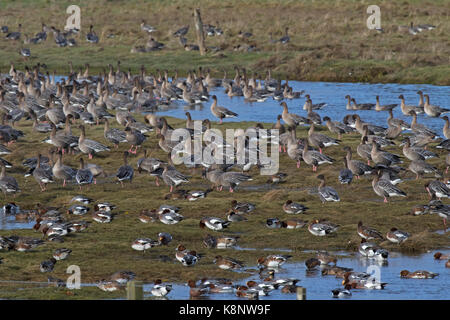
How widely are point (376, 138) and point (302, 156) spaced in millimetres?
3557

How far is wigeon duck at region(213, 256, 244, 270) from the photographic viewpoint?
18.4 metres

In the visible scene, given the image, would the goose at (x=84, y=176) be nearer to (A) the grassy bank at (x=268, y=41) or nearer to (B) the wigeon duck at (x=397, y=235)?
(B) the wigeon duck at (x=397, y=235)

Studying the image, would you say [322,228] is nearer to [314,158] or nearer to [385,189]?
[385,189]

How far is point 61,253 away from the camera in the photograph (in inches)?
741

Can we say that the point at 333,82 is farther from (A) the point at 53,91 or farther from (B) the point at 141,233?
(B) the point at 141,233

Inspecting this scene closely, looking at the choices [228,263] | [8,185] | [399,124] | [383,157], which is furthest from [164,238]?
[399,124]

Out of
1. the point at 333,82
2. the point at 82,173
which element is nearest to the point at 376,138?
the point at 82,173

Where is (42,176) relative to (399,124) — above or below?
above

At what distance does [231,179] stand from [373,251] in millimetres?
7231

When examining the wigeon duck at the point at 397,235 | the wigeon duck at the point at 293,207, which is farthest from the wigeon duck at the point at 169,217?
the wigeon duck at the point at 397,235

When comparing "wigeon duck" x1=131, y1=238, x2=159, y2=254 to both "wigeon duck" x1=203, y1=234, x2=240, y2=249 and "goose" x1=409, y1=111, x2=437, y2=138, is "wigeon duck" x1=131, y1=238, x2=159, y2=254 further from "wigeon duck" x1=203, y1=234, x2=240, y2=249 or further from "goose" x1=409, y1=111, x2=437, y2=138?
"goose" x1=409, y1=111, x2=437, y2=138

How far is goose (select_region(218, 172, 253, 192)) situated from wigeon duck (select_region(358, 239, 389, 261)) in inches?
267

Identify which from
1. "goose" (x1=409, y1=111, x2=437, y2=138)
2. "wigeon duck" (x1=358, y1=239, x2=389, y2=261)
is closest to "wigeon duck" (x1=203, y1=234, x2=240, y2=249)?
"wigeon duck" (x1=358, y1=239, x2=389, y2=261)

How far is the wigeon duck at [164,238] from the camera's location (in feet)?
66.3
